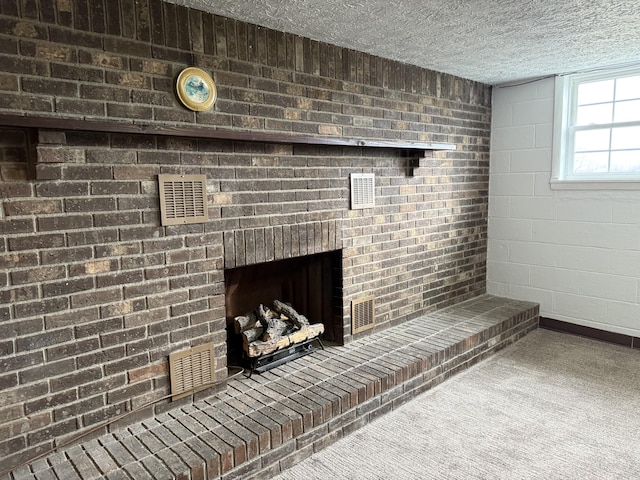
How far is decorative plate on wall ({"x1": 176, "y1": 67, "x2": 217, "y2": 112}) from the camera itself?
227cm

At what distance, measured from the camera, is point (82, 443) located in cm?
208

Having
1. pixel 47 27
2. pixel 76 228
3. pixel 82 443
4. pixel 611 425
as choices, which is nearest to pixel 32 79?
pixel 47 27

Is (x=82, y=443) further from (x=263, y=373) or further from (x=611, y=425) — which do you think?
(x=611, y=425)

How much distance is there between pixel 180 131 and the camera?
2180mm

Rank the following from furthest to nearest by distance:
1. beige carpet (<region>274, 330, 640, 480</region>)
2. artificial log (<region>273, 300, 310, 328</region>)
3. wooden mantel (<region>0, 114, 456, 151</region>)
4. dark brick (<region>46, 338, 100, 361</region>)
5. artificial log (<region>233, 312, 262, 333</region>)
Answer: artificial log (<region>273, 300, 310, 328</region>) → artificial log (<region>233, 312, 262, 333</region>) → beige carpet (<region>274, 330, 640, 480</region>) → dark brick (<region>46, 338, 100, 361</region>) → wooden mantel (<region>0, 114, 456, 151</region>)

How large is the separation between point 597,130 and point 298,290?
2.85m

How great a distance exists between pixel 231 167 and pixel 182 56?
0.60m

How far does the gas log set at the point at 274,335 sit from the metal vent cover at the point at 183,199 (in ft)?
2.76

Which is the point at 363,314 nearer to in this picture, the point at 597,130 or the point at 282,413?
the point at 282,413

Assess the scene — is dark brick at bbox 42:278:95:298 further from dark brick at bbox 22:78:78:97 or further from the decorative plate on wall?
the decorative plate on wall

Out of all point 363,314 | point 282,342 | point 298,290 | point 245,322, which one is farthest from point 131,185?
point 363,314

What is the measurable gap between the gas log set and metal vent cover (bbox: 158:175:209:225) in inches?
33.1

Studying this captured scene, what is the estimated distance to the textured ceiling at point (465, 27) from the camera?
2.34 m

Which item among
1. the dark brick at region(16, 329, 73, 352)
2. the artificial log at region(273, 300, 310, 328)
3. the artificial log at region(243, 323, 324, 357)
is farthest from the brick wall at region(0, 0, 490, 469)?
the artificial log at region(273, 300, 310, 328)
